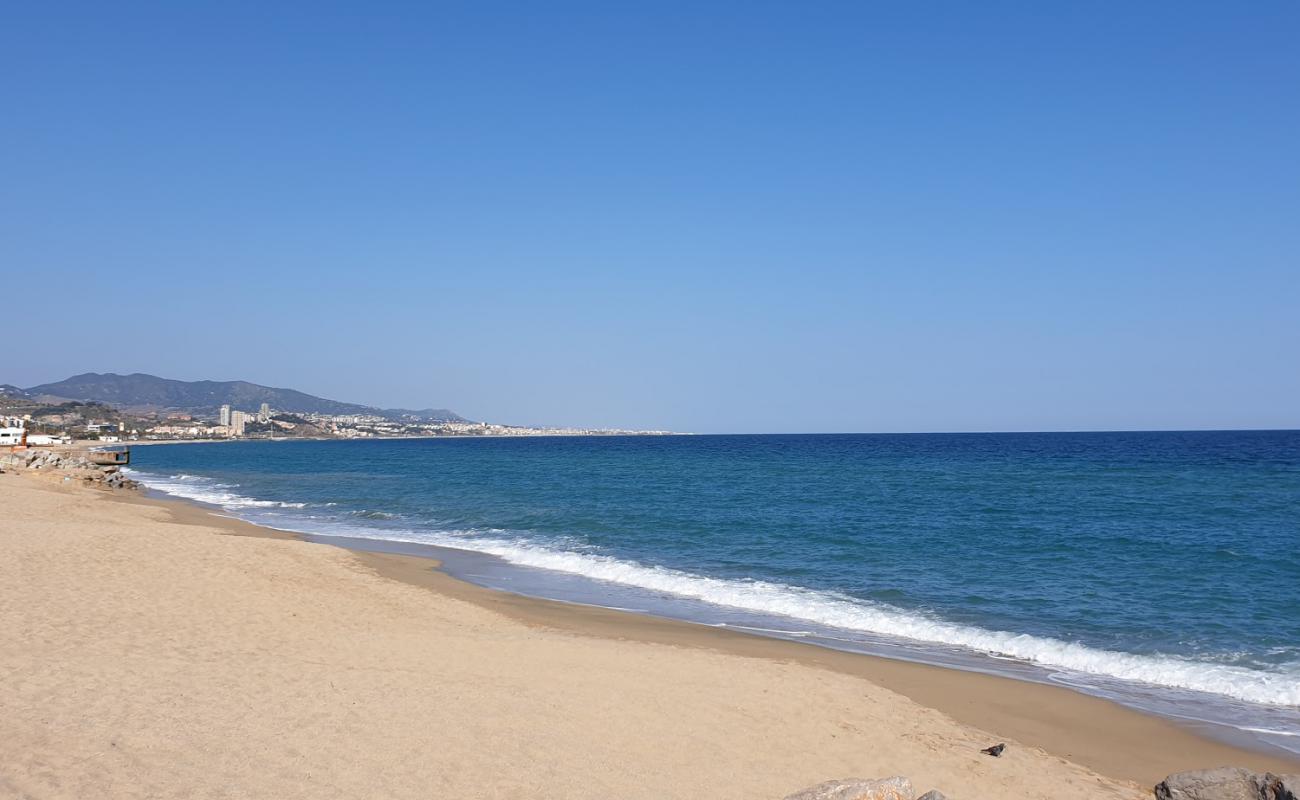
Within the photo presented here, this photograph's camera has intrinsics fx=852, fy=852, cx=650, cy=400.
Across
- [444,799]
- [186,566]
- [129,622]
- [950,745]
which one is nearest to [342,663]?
[129,622]

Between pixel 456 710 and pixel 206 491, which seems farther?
pixel 206 491

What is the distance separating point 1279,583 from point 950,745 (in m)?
13.9

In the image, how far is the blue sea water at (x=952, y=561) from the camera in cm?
1316

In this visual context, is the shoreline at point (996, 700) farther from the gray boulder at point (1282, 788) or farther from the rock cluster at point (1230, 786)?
the gray boulder at point (1282, 788)

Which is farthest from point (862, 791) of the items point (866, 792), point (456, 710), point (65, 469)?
point (65, 469)

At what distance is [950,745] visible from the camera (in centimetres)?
906

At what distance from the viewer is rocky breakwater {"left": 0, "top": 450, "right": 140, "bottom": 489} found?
44.8 meters

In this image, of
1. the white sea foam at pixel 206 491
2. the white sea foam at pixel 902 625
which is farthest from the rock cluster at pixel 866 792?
the white sea foam at pixel 206 491

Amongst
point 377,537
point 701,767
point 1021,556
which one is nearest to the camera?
point 701,767

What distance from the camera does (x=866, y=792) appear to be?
5.75 m

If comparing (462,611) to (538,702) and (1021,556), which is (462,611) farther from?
(1021,556)

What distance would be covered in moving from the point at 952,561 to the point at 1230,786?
15312mm

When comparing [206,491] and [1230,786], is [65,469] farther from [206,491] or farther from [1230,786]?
[1230,786]

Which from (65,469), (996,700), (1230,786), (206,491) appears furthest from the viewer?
(206,491)
